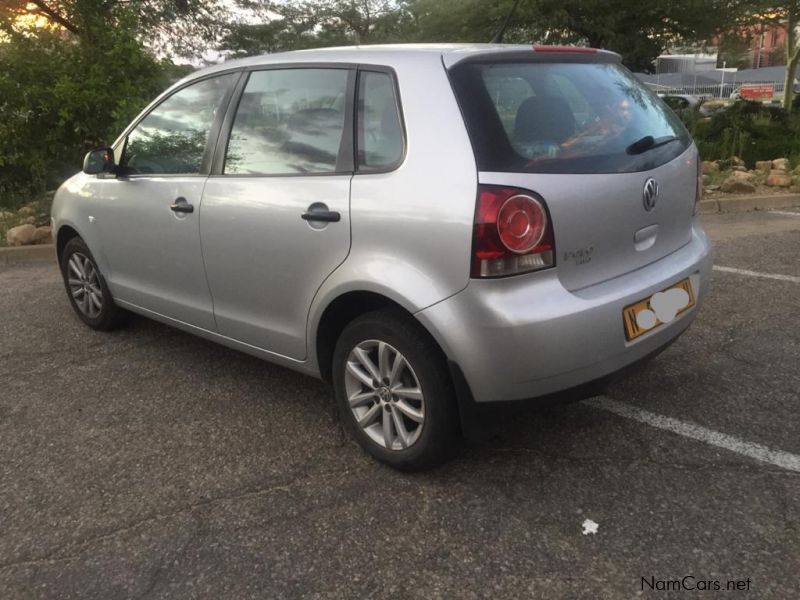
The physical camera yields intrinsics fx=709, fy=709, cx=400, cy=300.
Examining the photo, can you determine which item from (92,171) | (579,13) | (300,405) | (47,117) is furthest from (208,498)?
(579,13)

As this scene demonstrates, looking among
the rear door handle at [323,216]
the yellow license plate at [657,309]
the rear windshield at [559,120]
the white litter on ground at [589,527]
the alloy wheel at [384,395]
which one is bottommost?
the white litter on ground at [589,527]

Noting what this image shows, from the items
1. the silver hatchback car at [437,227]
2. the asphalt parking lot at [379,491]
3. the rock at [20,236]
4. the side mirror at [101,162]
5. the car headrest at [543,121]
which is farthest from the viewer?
the rock at [20,236]

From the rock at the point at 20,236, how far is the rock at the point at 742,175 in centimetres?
816

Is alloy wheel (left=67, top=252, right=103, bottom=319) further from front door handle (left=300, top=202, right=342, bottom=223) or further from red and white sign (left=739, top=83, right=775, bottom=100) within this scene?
red and white sign (left=739, top=83, right=775, bottom=100)

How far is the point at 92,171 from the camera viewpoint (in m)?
4.05

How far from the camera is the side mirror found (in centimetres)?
403

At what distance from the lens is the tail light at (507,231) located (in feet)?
7.75

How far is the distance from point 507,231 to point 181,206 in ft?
6.01

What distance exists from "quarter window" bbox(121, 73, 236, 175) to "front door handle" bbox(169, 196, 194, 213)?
154 millimetres

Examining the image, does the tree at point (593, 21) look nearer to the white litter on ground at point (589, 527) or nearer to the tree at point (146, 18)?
the tree at point (146, 18)

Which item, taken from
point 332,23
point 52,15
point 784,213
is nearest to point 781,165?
point 784,213

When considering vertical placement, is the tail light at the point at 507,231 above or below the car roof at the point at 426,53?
below

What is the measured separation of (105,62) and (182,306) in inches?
236

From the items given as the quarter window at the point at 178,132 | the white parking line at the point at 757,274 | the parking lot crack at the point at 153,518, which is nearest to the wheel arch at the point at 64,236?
the quarter window at the point at 178,132
